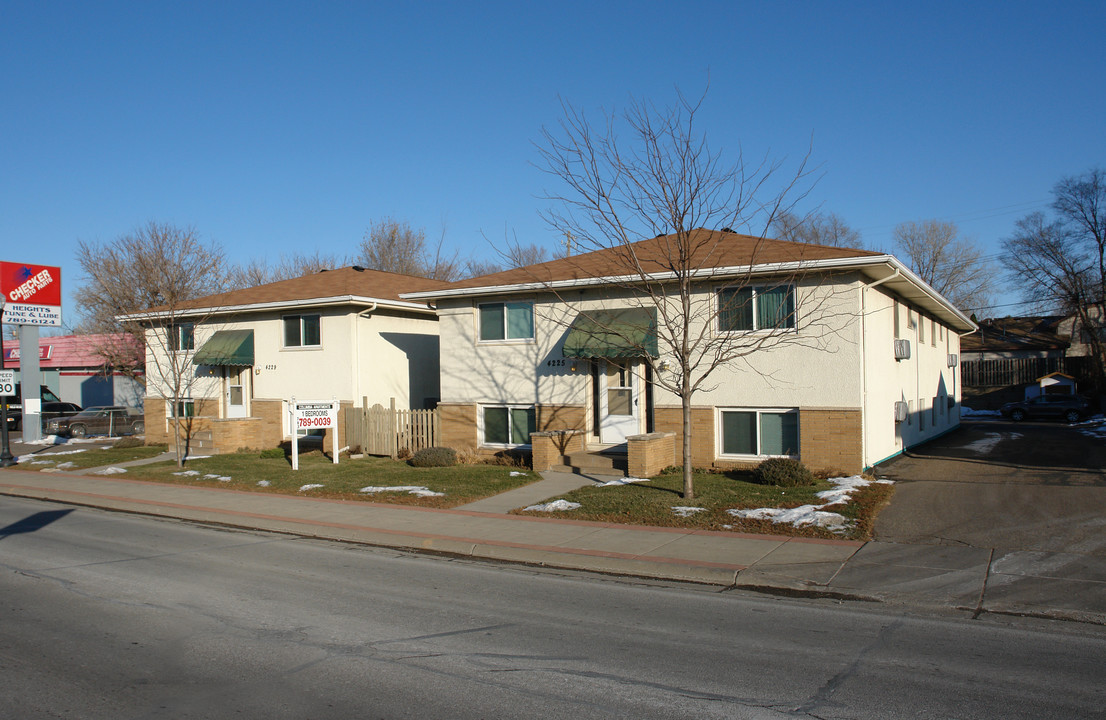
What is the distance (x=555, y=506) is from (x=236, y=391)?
52.3 feet

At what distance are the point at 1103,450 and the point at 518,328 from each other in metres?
14.8

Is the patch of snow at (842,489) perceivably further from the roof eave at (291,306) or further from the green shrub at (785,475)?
the roof eave at (291,306)

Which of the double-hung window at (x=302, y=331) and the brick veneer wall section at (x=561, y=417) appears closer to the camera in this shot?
the brick veneer wall section at (x=561, y=417)

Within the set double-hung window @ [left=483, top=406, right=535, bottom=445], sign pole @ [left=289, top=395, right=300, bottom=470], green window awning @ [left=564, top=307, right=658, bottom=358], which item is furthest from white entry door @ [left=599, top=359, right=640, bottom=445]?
sign pole @ [left=289, top=395, right=300, bottom=470]

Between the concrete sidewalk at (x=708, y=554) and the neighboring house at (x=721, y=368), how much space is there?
12.4 feet

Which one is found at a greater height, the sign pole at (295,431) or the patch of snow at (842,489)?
the sign pole at (295,431)

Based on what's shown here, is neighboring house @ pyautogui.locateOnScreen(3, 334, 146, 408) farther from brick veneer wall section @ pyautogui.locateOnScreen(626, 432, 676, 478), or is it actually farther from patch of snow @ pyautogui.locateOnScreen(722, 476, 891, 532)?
patch of snow @ pyautogui.locateOnScreen(722, 476, 891, 532)

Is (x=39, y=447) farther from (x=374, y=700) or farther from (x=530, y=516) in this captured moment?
(x=374, y=700)

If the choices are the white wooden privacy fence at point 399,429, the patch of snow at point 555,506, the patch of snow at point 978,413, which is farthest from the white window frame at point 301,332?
the patch of snow at point 978,413

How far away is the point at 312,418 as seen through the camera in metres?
19.6

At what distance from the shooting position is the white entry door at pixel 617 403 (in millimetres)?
18156

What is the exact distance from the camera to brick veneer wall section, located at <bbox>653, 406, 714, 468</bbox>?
55.0 feet

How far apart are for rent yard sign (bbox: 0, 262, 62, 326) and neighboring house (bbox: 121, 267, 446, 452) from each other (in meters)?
3.80

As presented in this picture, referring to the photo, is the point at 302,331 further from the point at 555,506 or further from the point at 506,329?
the point at 555,506
